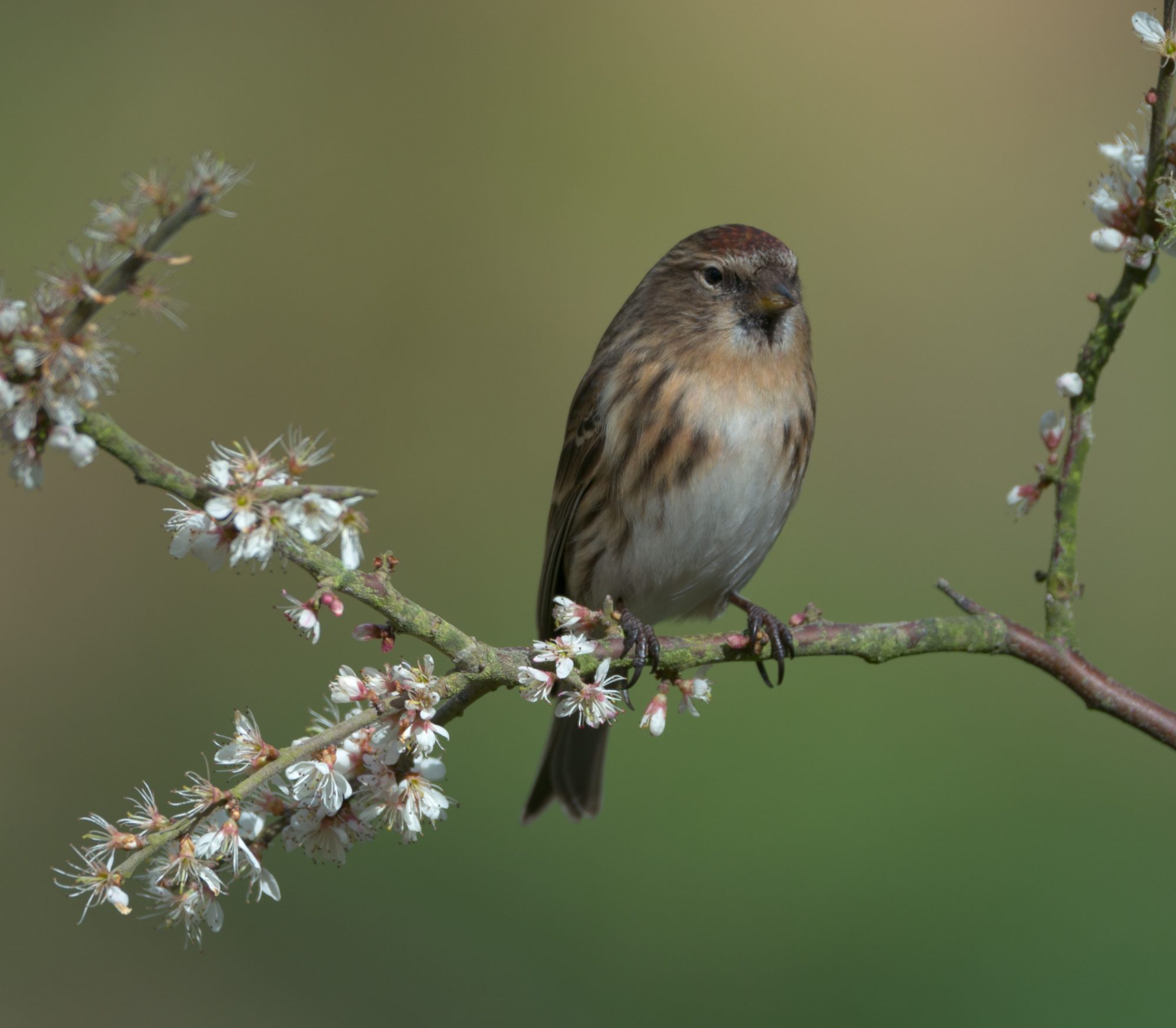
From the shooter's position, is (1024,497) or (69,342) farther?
(1024,497)

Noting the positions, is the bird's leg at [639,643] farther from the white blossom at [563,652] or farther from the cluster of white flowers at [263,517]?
the cluster of white flowers at [263,517]

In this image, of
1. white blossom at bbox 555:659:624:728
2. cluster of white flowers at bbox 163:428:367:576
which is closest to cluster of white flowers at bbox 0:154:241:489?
cluster of white flowers at bbox 163:428:367:576

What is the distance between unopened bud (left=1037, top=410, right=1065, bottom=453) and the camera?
194 centimetres

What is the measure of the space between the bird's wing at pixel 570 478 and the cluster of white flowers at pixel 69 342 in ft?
6.07

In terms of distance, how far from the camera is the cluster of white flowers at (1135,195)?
5.69 feet

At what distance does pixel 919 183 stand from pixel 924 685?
3.23m

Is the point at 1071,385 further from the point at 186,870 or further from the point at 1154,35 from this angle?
the point at 186,870

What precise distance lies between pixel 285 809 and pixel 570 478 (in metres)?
1.61

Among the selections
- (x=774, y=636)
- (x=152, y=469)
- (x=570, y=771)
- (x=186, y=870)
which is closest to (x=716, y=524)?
(x=774, y=636)

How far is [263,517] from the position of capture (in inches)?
53.2

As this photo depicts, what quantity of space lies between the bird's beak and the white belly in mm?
233

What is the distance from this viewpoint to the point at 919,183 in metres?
6.71

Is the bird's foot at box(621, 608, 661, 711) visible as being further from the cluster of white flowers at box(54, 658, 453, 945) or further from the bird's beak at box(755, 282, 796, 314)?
the bird's beak at box(755, 282, 796, 314)

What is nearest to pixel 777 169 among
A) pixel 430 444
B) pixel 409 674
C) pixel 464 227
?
pixel 464 227
